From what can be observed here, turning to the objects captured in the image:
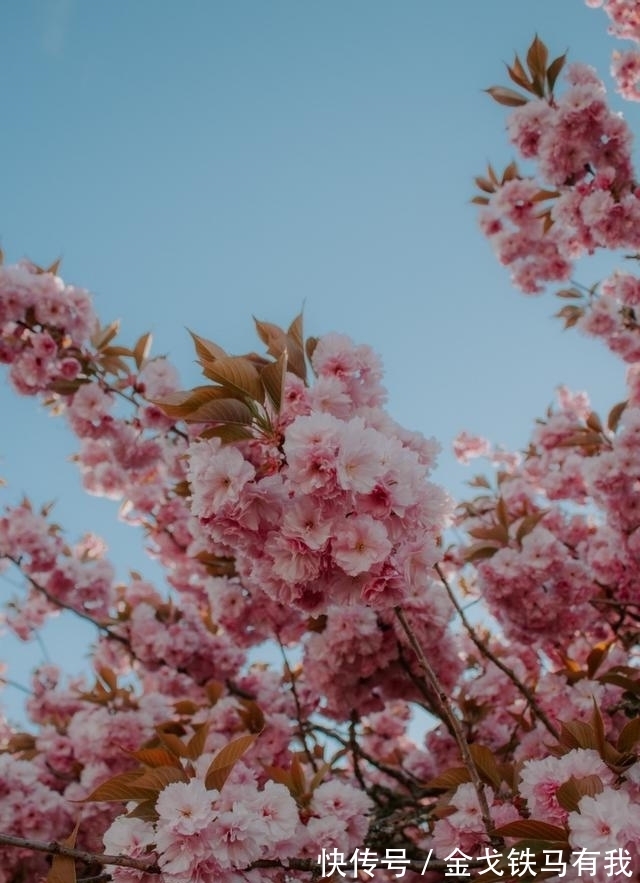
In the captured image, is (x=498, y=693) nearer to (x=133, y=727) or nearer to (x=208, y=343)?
(x=133, y=727)

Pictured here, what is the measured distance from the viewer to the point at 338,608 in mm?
3428

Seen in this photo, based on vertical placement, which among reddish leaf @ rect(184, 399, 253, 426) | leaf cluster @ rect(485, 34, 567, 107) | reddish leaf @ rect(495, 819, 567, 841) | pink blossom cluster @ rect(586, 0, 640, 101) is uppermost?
pink blossom cluster @ rect(586, 0, 640, 101)

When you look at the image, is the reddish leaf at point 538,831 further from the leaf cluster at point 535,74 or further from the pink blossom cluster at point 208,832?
the leaf cluster at point 535,74

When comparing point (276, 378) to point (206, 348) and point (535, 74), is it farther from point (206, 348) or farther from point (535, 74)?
point (535, 74)

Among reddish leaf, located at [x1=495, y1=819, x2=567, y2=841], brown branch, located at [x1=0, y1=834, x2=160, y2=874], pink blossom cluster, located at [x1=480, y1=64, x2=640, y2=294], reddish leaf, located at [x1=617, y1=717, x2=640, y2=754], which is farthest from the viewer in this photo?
pink blossom cluster, located at [x1=480, y1=64, x2=640, y2=294]

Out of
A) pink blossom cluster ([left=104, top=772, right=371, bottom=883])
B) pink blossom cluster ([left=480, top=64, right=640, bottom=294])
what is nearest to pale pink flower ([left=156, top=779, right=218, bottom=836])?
pink blossom cluster ([left=104, top=772, right=371, bottom=883])

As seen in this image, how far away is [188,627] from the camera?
4.50m

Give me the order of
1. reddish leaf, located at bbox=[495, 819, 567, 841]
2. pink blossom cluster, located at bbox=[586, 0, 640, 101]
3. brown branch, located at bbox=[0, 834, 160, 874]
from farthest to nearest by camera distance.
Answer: pink blossom cluster, located at bbox=[586, 0, 640, 101], reddish leaf, located at bbox=[495, 819, 567, 841], brown branch, located at bbox=[0, 834, 160, 874]

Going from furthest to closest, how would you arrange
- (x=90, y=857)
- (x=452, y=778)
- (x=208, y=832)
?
(x=452, y=778), (x=208, y=832), (x=90, y=857)

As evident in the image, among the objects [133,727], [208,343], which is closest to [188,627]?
[133,727]

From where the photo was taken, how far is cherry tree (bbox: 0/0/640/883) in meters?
1.66

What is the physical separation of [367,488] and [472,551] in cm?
244

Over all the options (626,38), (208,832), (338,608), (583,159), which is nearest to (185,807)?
(208,832)

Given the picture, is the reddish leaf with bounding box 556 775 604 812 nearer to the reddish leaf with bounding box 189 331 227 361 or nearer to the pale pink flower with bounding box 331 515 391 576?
the pale pink flower with bounding box 331 515 391 576
